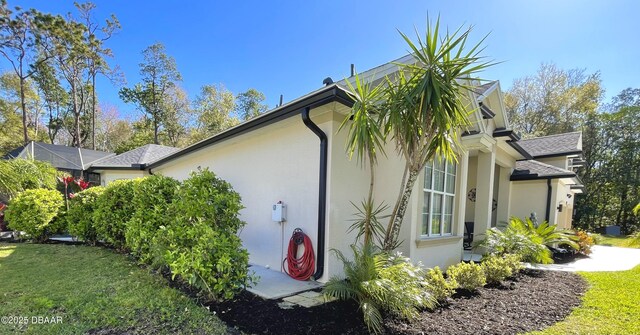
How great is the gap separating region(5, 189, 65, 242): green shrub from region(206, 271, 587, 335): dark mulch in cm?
906

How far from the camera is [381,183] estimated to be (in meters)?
6.34

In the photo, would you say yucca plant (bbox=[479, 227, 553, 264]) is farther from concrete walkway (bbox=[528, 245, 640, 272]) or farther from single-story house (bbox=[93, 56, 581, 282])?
single-story house (bbox=[93, 56, 581, 282])

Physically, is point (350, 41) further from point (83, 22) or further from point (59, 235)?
point (83, 22)

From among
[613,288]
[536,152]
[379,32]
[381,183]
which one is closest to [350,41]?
[379,32]

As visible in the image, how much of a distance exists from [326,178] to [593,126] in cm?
3184

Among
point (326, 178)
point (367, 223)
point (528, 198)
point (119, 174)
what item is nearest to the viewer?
point (367, 223)

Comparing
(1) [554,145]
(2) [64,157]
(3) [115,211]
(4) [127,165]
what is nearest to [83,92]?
(2) [64,157]

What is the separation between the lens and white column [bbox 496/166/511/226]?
1161 cm

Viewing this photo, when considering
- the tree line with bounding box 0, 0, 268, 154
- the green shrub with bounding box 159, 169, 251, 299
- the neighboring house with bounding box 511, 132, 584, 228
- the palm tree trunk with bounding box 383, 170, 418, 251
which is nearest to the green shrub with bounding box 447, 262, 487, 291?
the palm tree trunk with bounding box 383, 170, 418, 251

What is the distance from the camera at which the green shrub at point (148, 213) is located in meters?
5.75

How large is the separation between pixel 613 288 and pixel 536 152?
11.4 m

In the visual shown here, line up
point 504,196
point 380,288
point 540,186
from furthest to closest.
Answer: point 540,186 → point 504,196 → point 380,288

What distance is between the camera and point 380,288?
4.01m

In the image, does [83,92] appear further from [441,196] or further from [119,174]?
[441,196]
